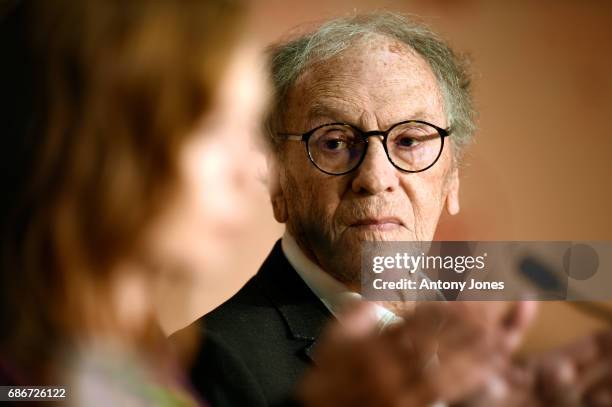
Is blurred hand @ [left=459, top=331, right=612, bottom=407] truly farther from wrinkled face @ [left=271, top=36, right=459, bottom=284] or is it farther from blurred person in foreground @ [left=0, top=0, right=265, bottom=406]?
blurred person in foreground @ [left=0, top=0, right=265, bottom=406]

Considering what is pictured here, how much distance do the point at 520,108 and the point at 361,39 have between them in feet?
1.08

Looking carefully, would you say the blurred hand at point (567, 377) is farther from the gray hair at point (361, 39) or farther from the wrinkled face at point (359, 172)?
the gray hair at point (361, 39)

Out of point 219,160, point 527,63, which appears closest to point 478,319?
point 219,160

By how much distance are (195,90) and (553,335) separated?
71 centimetres

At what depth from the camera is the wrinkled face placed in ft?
4.58

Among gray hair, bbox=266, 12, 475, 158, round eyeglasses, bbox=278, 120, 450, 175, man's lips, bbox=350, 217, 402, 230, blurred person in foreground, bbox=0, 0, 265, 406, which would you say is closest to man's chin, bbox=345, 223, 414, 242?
man's lips, bbox=350, 217, 402, 230

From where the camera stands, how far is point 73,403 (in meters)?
1.05

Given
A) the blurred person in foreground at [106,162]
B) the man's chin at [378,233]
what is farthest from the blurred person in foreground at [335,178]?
the blurred person in foreground at [106,162]

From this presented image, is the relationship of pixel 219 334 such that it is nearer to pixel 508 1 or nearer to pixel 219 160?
pixel 219 160

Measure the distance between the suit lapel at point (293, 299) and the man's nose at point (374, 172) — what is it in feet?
0.63

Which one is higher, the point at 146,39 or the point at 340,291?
the point at 146,39

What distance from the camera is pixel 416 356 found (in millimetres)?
964

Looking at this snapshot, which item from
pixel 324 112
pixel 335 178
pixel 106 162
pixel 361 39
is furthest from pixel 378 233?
pixel 106 162

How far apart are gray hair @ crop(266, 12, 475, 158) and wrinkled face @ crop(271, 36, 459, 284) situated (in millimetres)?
18
